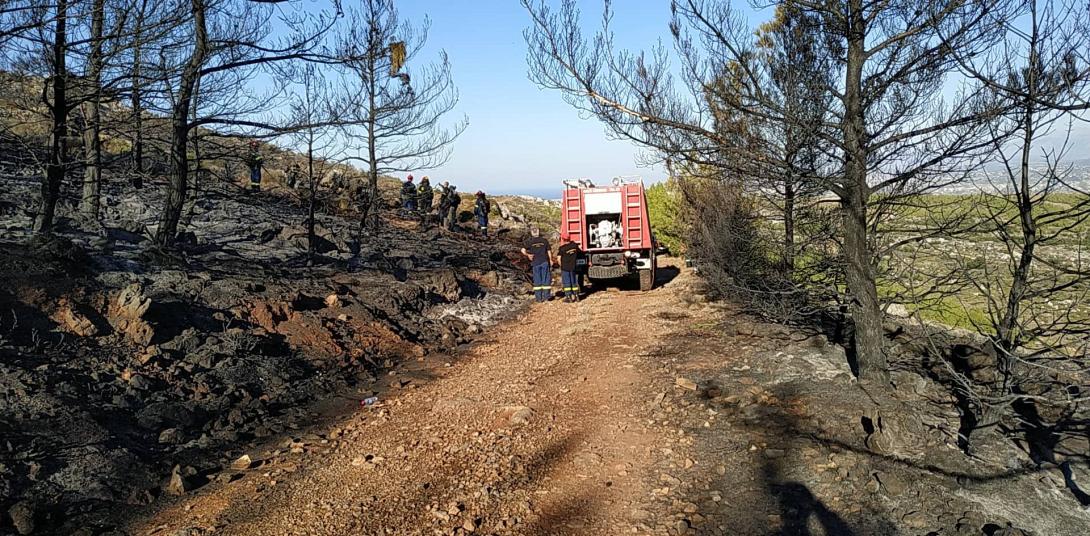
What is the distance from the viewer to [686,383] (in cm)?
791

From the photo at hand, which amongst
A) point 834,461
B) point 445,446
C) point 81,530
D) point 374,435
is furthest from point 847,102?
point 81,530

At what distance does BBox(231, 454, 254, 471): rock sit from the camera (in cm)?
571

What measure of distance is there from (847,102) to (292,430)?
641 cm

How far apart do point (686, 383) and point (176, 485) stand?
5368 mm

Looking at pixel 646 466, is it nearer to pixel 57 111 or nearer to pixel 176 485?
pixel 176 485

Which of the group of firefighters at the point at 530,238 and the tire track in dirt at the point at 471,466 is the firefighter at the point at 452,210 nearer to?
the group of firefighters at the point at 530,238

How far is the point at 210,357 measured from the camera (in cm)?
772

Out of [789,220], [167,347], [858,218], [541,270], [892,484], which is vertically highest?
[789,220]

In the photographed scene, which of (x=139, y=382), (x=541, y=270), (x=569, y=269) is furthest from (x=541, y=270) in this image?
(x=139, y=382)

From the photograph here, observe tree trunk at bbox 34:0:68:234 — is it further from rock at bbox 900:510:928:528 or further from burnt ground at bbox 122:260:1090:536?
rock at bbox 900:510:928:528

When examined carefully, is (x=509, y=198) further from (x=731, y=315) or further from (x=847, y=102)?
(x=847, y=102)

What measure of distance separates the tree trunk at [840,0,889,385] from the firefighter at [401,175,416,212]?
19.6 meters

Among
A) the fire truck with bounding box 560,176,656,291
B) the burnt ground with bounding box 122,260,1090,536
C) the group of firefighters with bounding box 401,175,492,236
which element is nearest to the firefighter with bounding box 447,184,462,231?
the group of firefighters with bounding box 401,175,492,236

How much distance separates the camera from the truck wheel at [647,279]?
52.0 feet
